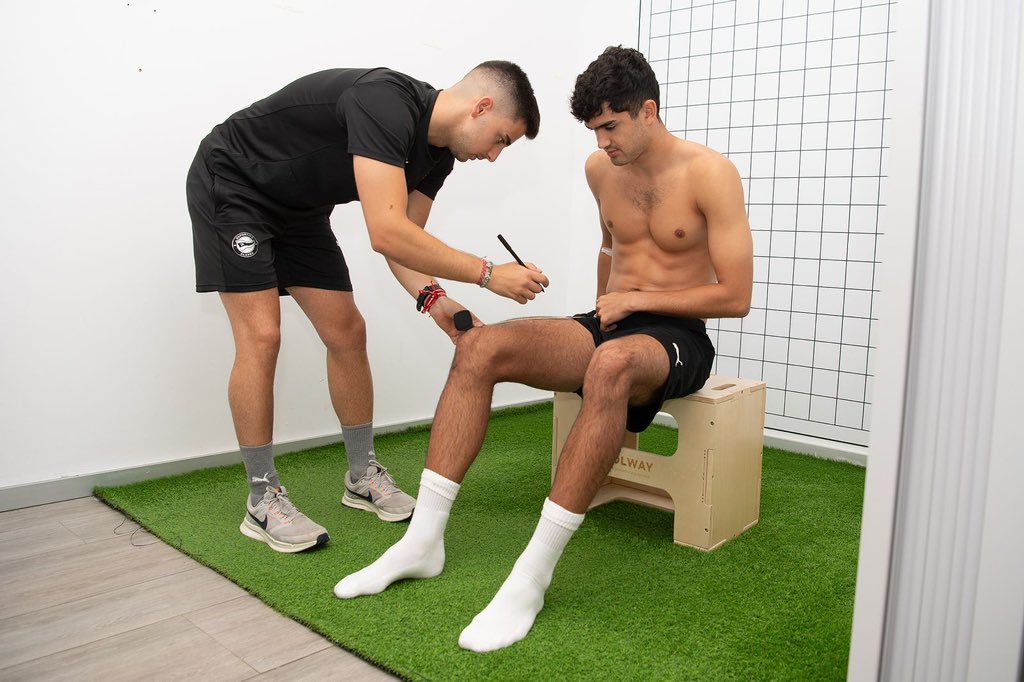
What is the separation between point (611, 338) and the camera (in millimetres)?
1719

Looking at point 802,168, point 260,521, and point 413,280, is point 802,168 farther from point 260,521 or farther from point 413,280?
point 260,521

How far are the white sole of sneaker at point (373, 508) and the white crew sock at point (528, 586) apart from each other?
542mm

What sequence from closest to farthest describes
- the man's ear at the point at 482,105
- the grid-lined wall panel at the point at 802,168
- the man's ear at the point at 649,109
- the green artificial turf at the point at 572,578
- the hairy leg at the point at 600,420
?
1. the green artificial turf at the point at 572,578
2. the hairy leg at the point at 600,420
3. the man's ear at the point at 482,105
4. the man's ear at the point at 649,109
5. the grid-lined wall panel at the point at 802,168

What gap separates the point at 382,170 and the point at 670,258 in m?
0.72

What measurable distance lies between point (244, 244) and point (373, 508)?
72 centimetres

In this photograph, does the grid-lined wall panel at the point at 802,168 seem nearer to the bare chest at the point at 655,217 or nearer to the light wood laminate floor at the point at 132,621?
the bare chest at the point at 655,217

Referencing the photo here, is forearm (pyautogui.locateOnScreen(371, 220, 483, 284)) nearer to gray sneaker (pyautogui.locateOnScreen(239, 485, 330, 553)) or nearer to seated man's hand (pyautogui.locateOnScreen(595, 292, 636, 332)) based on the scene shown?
seated man's hand (pyautogui.locateOnScreen(595, 292, 636, 332))

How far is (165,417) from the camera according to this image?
2.21 meters

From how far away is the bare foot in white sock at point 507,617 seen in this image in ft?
4.09

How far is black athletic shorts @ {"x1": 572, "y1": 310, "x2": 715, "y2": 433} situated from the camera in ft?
5.25

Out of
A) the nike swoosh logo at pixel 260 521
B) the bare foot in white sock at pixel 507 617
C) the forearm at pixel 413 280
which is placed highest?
the forearm at pixel 413 280

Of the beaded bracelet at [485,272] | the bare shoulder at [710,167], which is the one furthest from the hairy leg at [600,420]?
the bare shoulder at [710,167]

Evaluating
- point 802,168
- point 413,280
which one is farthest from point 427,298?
point 802,168

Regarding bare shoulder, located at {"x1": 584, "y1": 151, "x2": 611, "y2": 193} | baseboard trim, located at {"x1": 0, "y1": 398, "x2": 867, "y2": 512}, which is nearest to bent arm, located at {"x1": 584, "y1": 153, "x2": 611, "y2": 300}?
bare shoulder, located at {"x1": 584, "y1": 151, "x2": 611, "y2": 193}
